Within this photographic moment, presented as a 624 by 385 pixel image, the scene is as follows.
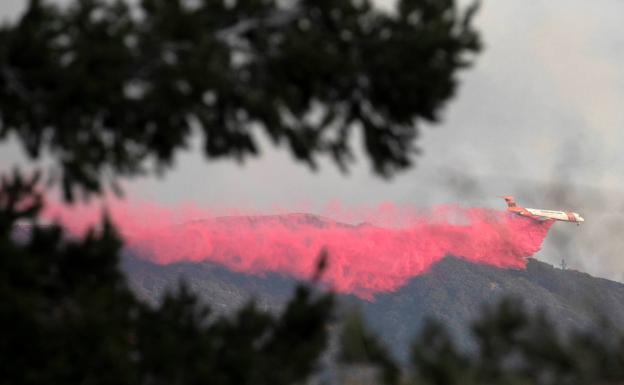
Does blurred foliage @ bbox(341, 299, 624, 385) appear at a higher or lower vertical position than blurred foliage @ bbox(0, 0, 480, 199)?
lower

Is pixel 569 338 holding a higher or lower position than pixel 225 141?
lower

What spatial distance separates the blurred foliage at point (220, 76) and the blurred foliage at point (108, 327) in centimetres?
184

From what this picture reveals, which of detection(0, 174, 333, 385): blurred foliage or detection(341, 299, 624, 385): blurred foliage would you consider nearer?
detection(341, 299, 624, 385): blurred foliage

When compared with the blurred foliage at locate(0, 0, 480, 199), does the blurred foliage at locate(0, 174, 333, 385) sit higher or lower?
lower

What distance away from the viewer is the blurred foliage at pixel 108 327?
1909cm

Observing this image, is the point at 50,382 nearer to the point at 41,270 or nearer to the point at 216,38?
the point at 41,270

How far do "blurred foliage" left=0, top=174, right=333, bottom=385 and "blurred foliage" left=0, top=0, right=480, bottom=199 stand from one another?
1.84 metres

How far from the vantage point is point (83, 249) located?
21.2 metres

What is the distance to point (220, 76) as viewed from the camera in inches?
761

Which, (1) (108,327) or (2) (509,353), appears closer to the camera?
(2) (509,353)

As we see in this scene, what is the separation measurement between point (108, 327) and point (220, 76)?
4.23m

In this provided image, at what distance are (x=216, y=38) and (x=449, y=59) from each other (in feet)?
12.9

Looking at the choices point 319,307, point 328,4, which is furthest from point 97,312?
point 328,4

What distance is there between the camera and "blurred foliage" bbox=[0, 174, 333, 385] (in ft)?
62.6
